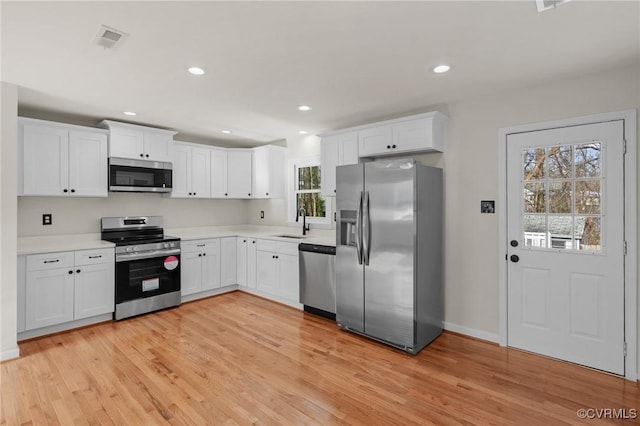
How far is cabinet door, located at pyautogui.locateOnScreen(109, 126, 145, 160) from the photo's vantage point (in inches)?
162

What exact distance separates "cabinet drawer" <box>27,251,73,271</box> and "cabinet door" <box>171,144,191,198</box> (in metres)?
1.55

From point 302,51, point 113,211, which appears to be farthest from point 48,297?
point 302,51

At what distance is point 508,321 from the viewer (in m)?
3.19

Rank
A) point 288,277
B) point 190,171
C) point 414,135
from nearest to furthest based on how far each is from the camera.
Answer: point 414,135, point 288,277, point 190,171

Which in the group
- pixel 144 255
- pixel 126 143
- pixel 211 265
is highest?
pixel 126 143

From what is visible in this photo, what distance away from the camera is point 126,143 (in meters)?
4.23

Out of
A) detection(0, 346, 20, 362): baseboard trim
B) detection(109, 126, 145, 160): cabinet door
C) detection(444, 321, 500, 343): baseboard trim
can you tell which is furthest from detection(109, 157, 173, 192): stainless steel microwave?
detection(444, 321, 500, 343): baseboard trim

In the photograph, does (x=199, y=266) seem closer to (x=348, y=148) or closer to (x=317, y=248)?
(x=317, y=248)

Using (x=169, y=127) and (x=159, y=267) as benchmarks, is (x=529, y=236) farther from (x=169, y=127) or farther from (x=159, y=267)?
(x=169, y=127)

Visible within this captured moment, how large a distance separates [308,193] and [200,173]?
171 cm

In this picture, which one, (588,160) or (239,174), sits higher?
(239,174)

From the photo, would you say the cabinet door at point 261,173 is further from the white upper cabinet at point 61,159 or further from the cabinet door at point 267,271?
the white upper cabinet at point 61,159

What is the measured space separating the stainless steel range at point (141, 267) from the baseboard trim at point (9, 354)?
0.97 meters

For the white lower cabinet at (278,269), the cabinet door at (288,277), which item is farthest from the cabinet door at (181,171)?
the cabinet door at (288,277)
